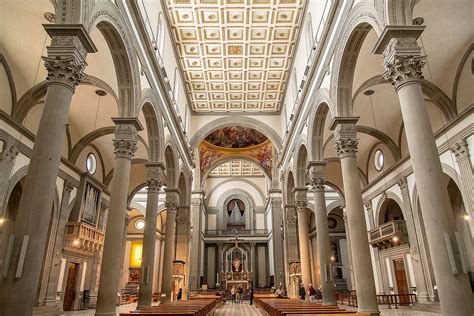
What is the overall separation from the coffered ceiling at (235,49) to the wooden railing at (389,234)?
8874 millimetres

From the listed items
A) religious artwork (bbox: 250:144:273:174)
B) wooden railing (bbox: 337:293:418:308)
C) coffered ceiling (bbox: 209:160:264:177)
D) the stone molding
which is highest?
coffered ceiling (bbox: 209:160:264:177)

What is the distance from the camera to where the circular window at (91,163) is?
655 inches

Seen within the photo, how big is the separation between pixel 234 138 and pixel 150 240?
15293mm

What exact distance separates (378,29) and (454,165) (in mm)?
6488

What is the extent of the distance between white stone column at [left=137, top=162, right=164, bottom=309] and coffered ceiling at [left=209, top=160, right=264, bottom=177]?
777 inches

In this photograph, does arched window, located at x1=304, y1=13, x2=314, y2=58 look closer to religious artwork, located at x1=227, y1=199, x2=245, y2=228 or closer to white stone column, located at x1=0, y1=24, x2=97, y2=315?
white stone column, located at x1=0, y1=24, x2=97, y2=315

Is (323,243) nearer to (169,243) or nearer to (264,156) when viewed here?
(169,243)

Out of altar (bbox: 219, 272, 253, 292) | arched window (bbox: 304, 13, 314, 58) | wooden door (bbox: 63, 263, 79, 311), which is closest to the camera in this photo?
arched window (bbox: 304, 13, 314, 58)

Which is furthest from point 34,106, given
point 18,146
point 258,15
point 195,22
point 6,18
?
point 258,15

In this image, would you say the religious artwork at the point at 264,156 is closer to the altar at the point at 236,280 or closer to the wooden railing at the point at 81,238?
the altar at the point at 236,280

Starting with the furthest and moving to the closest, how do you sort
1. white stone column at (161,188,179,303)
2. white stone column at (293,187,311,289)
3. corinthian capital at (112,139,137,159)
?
white stone column at (293,187,311,289) < white stone column at (161,188,179,303) < corinthian capital at (112,139,137,159)

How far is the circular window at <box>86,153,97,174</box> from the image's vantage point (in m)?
16.6

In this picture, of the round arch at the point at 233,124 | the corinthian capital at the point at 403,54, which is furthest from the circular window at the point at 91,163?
the corinthian capital at the point at 403,54

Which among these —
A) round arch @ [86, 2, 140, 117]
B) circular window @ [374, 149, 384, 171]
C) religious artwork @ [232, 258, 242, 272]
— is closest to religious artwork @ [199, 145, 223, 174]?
religious artwork @ [232, 258, 242, 272]
